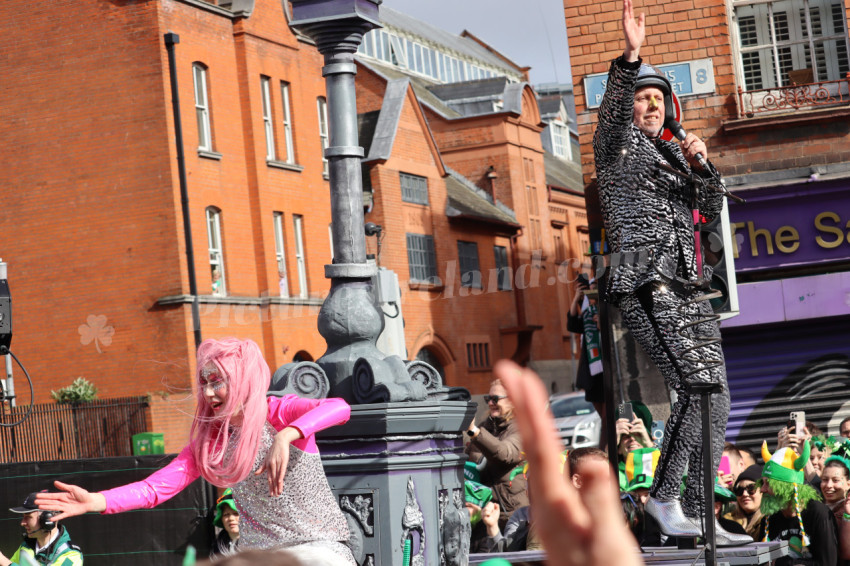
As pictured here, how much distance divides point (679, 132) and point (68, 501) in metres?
2.96

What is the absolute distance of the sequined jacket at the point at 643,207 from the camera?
17.2 feet

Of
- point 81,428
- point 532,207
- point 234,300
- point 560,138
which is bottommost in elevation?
point 81,428

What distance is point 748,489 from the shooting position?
7355mm

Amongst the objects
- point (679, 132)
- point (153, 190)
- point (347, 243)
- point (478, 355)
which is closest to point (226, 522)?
point (347, 243)

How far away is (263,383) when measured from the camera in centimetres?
437

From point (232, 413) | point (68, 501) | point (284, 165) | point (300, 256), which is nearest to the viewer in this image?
point (68, 501)

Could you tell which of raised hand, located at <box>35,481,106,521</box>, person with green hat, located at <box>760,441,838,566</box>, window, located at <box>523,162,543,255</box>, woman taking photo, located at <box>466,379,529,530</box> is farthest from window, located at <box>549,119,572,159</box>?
raised hand, located at <box>35,481,106,521</box>

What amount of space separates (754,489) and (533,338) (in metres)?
42.1

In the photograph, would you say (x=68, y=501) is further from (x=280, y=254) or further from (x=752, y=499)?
(x=280, y=254)

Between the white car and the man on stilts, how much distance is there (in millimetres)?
17548

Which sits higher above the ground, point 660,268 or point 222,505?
point 660,268

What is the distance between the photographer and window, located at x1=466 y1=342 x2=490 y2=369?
44781mm

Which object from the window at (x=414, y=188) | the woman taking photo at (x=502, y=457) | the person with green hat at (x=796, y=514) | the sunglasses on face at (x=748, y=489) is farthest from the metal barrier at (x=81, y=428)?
the person with green hat at (x=796, y=514)

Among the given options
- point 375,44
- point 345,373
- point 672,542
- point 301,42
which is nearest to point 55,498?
point 345,373
